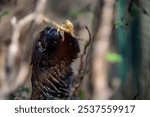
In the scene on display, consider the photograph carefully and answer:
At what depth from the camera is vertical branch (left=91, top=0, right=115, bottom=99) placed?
3.30 metres

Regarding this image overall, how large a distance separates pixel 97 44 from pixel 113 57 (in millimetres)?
72

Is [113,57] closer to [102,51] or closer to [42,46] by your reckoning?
[102,51]

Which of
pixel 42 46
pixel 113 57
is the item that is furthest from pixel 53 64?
pixel 113 57

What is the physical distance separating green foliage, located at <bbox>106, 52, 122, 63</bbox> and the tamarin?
0.12m

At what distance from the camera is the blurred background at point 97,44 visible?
3301mm

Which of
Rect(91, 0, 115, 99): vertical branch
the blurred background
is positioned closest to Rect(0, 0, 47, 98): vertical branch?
the blurred background

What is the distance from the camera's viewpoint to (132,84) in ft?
11.0

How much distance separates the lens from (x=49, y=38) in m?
3.25

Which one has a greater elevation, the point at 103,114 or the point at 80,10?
the point at 80,10

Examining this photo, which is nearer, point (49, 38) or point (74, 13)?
point (49, 38)

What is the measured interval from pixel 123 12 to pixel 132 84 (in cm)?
21

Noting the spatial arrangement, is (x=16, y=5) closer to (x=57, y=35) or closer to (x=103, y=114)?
(x=57, y=35)

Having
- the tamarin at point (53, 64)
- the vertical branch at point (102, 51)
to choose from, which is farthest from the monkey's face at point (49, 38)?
the vertical branch at point (102, 51)

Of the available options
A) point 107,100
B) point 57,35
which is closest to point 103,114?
point 107,100
